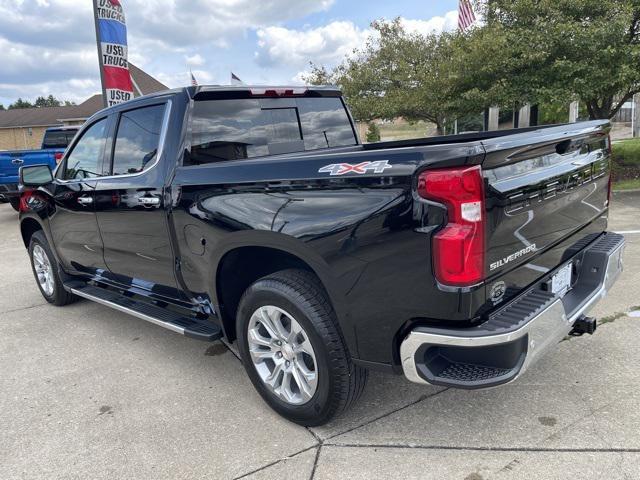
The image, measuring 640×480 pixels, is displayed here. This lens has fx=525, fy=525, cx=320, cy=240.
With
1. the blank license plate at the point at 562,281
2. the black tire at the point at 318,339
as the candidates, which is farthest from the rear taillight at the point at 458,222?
the blank license plate at the point at 562,281

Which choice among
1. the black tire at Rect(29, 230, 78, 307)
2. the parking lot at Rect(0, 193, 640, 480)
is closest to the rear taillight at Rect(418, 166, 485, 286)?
the parking lot at Rect(0, 193, 640, 480)

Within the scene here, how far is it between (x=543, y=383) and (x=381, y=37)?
48.1 ft

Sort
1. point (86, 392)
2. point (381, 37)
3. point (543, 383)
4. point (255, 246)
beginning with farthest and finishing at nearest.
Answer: point (381, 37) < point (86, 392) < point (543, 383) < point (255, 246)

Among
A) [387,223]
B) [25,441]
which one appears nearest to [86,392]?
[25,441]

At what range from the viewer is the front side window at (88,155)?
4.27 metres

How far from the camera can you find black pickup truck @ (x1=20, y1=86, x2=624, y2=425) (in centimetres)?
222

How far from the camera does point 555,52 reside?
988 centimetres

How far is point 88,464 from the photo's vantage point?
9.09 ft

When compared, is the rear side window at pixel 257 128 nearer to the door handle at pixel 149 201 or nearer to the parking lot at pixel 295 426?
the door handle at pixel 149 201

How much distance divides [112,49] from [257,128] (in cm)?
698

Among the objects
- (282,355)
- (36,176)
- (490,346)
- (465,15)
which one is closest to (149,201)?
(282,355)

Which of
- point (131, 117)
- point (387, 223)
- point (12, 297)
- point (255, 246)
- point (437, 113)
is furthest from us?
point (437, 113)

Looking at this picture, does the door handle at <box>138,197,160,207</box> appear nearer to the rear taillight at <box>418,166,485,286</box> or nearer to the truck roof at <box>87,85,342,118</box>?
the truck roof at <box>87,85,342,118</box>

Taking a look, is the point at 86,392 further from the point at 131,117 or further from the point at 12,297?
the point at 12,297
